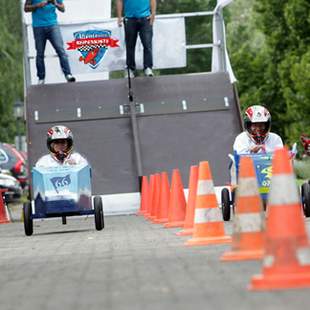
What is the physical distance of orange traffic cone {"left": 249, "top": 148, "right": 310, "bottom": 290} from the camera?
8.44 metres

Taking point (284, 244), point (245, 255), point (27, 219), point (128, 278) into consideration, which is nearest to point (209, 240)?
point (245, 255)

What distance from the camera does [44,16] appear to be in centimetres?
2811

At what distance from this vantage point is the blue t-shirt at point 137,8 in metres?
27.9

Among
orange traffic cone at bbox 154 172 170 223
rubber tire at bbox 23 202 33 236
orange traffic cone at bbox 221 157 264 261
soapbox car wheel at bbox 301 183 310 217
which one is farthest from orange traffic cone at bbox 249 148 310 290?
orange traffic cone at bbox 154 172 170 223

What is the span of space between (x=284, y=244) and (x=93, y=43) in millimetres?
20867

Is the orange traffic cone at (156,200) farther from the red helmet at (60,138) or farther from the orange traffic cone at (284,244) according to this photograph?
the orange traffic cone at (284,244)

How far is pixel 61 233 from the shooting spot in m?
19.8

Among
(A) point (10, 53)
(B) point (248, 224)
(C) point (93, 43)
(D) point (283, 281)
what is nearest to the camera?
(D) point (283, 281)

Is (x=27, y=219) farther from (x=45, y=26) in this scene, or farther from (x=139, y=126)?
(x=45, y=26)

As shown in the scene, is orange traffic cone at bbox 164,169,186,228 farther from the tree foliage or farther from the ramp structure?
the tree foliage

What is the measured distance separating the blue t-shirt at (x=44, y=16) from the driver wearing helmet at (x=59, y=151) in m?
7.99

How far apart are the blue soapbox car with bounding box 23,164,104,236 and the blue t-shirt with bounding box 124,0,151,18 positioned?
8959mm

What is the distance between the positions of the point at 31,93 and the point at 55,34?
1.39 m

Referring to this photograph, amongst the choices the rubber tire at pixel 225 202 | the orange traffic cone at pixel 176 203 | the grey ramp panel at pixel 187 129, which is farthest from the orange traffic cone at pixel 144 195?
the rubber tire at pixel 225 202
